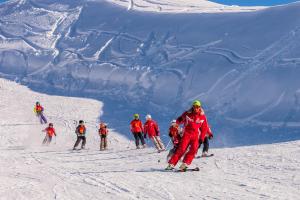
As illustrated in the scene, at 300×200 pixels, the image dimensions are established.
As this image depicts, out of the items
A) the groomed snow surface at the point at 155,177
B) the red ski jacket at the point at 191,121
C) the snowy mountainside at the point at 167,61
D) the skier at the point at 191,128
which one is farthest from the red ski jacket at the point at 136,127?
the snowy mountainside at the point at 167,61

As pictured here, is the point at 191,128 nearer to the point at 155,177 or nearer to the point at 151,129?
the point at 155,177

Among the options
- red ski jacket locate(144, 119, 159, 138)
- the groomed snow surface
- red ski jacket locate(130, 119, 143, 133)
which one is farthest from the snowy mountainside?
the groomed snow surface

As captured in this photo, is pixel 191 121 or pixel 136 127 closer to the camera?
pixel 191 121

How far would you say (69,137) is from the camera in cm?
2531

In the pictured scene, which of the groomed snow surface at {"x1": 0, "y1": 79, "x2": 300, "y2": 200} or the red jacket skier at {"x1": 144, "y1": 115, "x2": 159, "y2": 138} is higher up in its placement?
the red jacket skier at {"x1": 144, "y1": 115, "x2": 159, "y2": 138}

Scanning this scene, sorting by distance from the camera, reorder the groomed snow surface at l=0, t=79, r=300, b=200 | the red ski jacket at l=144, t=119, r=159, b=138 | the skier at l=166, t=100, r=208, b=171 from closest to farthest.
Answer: the groomed snow surface at l=0, t=79, r=300, b=200
the skier at l=166, t=100, r=208, b=171
the red ski jacket at l=144, t=119, r=159, b=138

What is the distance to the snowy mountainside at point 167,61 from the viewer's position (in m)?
34.2

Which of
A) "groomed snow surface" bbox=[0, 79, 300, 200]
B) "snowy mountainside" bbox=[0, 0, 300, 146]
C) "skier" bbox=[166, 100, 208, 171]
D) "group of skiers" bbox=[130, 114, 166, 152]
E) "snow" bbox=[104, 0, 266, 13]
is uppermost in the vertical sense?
"snow" bbox=[104, 0, 266, 13]

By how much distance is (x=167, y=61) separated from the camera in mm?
→ 46312

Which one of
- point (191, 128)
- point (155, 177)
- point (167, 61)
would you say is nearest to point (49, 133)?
point (191, 128)

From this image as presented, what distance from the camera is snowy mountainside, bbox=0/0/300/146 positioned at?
34241 millimetres

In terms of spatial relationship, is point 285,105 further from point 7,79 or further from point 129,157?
point 7,79

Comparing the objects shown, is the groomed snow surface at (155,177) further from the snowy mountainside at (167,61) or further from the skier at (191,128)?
the snowy mountainside at (167,61)

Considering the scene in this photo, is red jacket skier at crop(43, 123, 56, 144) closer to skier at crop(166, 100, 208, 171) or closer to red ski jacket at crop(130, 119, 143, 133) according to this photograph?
red ski jacket at crop(130, 119, 143, 133)
